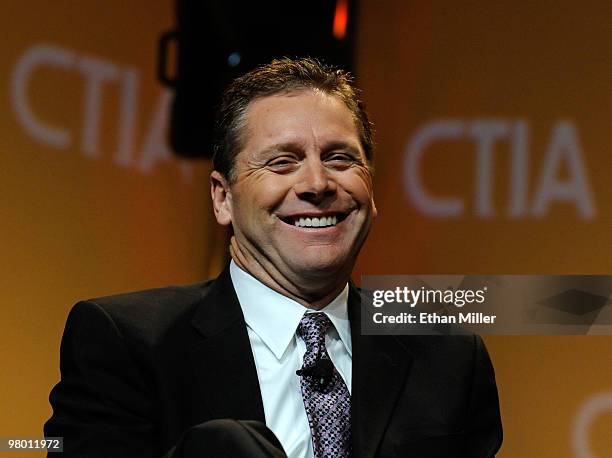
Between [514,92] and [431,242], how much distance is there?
31 cm

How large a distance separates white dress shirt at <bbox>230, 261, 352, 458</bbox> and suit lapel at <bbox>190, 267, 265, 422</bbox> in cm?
2

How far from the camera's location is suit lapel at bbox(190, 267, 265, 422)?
3.58ft

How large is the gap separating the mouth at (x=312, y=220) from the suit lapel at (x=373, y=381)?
0.42ft

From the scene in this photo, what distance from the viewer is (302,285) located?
3.88 feet

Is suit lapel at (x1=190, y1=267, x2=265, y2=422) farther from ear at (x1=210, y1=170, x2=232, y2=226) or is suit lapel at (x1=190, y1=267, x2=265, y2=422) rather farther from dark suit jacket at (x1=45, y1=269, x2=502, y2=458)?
ear at (x1=210, y1=170, x2=232, y2=226)

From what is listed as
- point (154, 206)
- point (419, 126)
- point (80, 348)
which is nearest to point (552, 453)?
point (419, 126)

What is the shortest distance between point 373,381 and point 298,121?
309mm

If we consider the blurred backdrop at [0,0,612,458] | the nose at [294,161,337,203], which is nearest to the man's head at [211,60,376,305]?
the nose at [294,161,337,203]

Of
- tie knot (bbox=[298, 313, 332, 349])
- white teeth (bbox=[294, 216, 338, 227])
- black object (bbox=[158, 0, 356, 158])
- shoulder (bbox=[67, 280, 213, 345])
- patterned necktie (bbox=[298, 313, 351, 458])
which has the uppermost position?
black object (bbox=[158, 0, 356, 158])

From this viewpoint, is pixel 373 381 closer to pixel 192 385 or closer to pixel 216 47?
pixel 192 385

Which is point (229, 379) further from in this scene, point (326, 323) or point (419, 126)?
point (419, 126)

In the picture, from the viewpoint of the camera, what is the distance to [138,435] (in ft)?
Result: 3.53

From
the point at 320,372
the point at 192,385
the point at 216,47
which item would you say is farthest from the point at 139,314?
the point at 216,47

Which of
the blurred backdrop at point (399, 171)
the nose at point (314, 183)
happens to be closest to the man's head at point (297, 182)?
the nose at point (314, 183)
